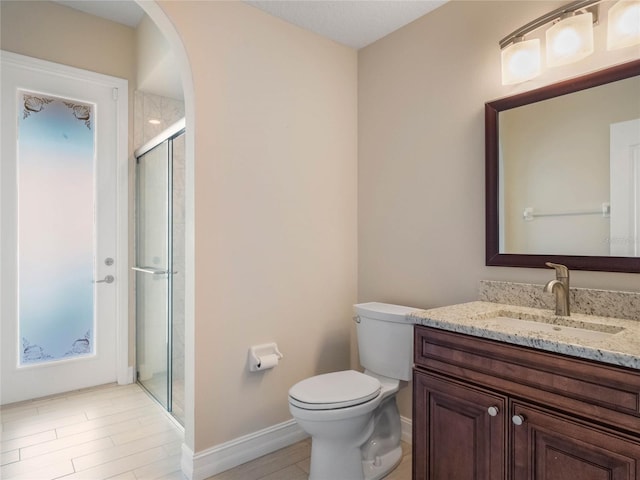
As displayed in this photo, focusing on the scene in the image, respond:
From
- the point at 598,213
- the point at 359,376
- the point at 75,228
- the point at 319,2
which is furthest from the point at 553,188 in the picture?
the point at 75,228

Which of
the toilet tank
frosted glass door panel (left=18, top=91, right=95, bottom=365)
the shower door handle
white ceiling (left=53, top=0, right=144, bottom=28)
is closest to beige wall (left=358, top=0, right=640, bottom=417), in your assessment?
the toilet tank

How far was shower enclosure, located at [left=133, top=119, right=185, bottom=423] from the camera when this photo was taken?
2.39 m

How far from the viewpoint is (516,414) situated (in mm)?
1184

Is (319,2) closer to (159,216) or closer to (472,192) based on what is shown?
(472,192)

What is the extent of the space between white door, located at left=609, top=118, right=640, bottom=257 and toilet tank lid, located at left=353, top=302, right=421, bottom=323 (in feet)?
2.89

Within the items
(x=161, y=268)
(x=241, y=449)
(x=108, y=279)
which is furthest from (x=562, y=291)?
(x=108, y=279)

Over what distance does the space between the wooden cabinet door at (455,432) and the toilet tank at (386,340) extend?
1.36 ft

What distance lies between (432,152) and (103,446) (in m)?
2.46

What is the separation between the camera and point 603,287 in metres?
1.48

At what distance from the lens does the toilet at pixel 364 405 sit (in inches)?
65.4

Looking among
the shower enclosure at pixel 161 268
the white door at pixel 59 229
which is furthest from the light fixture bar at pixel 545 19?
the white door at pixel 59 229

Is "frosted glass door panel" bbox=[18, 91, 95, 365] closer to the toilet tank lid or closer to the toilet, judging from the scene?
the toilet

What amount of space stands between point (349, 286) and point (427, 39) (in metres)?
1.56

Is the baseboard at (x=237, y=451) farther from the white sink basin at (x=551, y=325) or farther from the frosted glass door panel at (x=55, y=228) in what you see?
the frosted glass door panel at (x=55, y=228)
